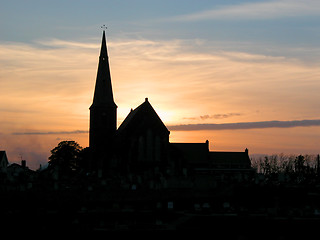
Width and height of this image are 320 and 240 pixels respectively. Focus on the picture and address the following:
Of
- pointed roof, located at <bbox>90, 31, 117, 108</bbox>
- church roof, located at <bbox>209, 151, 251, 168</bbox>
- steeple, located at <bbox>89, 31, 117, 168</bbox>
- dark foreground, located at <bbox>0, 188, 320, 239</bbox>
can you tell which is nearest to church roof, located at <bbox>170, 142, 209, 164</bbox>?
church roof, located at <bbox>209, 151, 251, 168</bbox>

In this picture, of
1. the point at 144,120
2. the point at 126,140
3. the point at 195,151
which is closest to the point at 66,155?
the point at 126,140

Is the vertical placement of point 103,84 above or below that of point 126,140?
above

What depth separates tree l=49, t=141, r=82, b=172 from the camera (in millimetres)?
89812

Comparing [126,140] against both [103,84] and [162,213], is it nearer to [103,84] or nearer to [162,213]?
[103,84]

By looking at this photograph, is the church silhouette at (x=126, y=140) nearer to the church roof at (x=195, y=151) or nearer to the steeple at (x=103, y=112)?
the steeple at (x=103, y=112)

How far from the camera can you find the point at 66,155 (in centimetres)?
9062

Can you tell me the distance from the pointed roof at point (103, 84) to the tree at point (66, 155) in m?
11.1

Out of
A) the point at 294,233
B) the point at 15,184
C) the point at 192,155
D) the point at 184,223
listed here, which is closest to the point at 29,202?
the point at 15,184

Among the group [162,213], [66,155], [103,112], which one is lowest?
[162,213]

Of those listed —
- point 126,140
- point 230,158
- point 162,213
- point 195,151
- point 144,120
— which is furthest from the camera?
point 230,158

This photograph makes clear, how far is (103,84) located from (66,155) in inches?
556

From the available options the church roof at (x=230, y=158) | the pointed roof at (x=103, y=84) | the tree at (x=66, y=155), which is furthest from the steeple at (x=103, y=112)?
the church roof at (x=230, y=158)

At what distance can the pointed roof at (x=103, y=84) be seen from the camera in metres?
82.6

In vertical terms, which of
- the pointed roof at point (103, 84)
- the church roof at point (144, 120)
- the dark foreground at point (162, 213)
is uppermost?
the pointed roof at point (103, 84)
